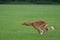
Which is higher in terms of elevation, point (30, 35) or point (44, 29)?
point (44, 29)

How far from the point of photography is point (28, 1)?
24828mm

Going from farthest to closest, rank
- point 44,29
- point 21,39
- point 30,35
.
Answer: point 30,35 → point 21,39 → point 44,29

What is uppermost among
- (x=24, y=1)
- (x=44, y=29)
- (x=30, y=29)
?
(x=44, y=29)

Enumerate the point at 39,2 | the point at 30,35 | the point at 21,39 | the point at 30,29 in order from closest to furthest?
the point at 21,39 < the point at 30,35 < the point at 30,29 < the point at 39,2

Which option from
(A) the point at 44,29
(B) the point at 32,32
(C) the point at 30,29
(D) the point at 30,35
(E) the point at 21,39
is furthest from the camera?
(C) the point at 30,29

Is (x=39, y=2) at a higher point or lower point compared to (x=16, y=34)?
lower

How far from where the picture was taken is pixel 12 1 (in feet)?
82.1

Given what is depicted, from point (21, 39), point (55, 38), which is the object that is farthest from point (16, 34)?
point (55, 38)

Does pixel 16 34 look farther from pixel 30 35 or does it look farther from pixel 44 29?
pixel 44 29

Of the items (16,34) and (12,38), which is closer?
(12,38)

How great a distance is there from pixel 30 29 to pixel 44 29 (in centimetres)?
291

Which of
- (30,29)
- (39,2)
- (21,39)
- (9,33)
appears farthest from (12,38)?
(39,2)

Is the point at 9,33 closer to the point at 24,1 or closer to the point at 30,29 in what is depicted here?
the point at 30,29

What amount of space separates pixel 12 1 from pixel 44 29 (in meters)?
20.6
